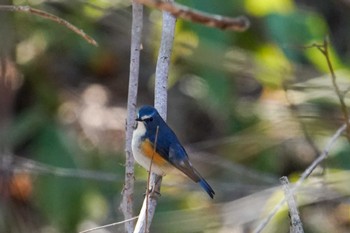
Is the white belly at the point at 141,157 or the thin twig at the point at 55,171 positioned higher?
the white belly at the point at 141,157

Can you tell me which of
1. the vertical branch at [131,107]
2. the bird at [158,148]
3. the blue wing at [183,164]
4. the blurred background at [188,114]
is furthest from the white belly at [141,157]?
the vertical branch at [131,107]

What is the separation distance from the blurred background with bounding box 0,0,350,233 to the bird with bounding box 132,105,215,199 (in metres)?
0.33

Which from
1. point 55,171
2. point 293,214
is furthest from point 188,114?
point 293,214

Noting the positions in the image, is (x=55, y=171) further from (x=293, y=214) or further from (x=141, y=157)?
(x=293, y=214)

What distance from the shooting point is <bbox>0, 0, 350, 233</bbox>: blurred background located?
14.0 ft

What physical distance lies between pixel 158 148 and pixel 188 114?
2.33 metres

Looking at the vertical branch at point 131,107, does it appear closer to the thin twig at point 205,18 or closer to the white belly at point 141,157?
the white belly at point 141,157

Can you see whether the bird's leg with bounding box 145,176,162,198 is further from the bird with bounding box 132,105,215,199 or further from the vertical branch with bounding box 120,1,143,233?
the vertical branch with bounding box 120,1,143,233

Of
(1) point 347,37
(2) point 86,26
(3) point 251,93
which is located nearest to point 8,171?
(2) point 86,26

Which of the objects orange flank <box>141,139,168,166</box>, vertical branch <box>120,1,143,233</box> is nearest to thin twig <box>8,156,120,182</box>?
orange flank <box>141,139,168,166</box>

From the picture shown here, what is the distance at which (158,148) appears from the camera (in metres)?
4.04

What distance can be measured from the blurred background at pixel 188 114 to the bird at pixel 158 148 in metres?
0.33

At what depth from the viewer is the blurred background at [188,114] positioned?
4.27 meters

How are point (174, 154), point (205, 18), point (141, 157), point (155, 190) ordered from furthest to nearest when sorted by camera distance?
point (174, 154) < point (141, 157) < point (155, 190) < point (205, 18)
